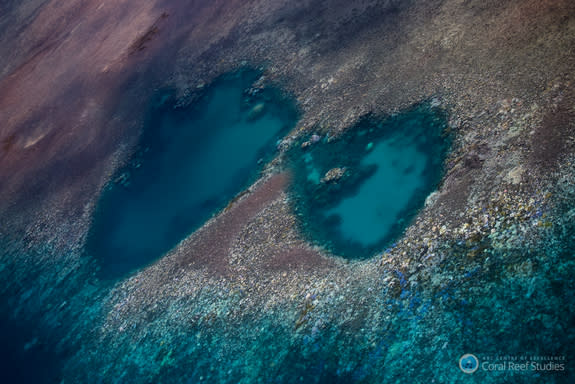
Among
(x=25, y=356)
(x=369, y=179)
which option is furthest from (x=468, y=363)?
(x=25, y=356)

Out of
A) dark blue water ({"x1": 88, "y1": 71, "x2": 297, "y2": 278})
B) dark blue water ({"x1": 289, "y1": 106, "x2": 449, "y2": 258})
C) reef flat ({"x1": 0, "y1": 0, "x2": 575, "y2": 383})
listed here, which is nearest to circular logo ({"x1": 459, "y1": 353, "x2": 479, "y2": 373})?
reef flat ({"x1": 0, "y1": 0, "x2": 575, "y2": 383})

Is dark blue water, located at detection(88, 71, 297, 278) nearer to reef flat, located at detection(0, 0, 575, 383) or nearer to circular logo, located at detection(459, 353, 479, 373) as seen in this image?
reef flat, located at detection(0, 0, 575, 383)

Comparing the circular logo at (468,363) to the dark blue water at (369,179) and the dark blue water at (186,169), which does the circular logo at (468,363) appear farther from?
the dark blue water at (186,169)

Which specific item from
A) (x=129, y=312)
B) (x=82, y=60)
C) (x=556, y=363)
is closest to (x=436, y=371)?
(x=556, y=363)

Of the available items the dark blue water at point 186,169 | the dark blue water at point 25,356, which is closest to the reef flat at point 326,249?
the dark blue water at point 25,356

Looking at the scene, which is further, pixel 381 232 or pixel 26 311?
pixel 26 311

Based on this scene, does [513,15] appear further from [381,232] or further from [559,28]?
[381,232]
